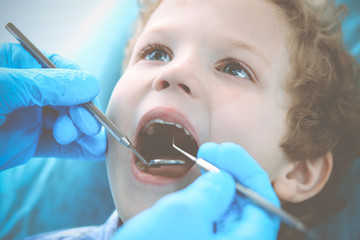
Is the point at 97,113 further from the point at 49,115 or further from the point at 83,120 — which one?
the point at 49,115

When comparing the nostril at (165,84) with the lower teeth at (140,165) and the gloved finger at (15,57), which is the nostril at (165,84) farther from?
the gloved finger at (15,57)

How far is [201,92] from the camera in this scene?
825mm

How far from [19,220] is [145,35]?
47.7 inches

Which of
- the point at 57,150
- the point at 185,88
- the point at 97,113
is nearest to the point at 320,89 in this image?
the point at 185,88

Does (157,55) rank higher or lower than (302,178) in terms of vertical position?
higher

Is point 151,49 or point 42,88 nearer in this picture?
point 42,88

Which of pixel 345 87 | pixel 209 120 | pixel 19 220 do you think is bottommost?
pixel 19 220

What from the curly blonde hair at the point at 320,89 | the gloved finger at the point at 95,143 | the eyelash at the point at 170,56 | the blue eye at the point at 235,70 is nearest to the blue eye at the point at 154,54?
the eyelash at the point at 170,56

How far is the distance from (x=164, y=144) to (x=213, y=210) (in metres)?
0.48

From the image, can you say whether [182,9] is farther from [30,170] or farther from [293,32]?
[30,170]

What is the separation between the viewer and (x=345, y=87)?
1.21 m

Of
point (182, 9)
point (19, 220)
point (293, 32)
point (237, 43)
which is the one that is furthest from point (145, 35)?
point (19, 220)

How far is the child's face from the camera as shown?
814 millimetres

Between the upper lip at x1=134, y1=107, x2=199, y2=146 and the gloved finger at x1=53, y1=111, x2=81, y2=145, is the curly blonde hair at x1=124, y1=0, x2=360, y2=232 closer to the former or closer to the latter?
the upper lip at x1=134, y1=107, x2=199, y2=146
